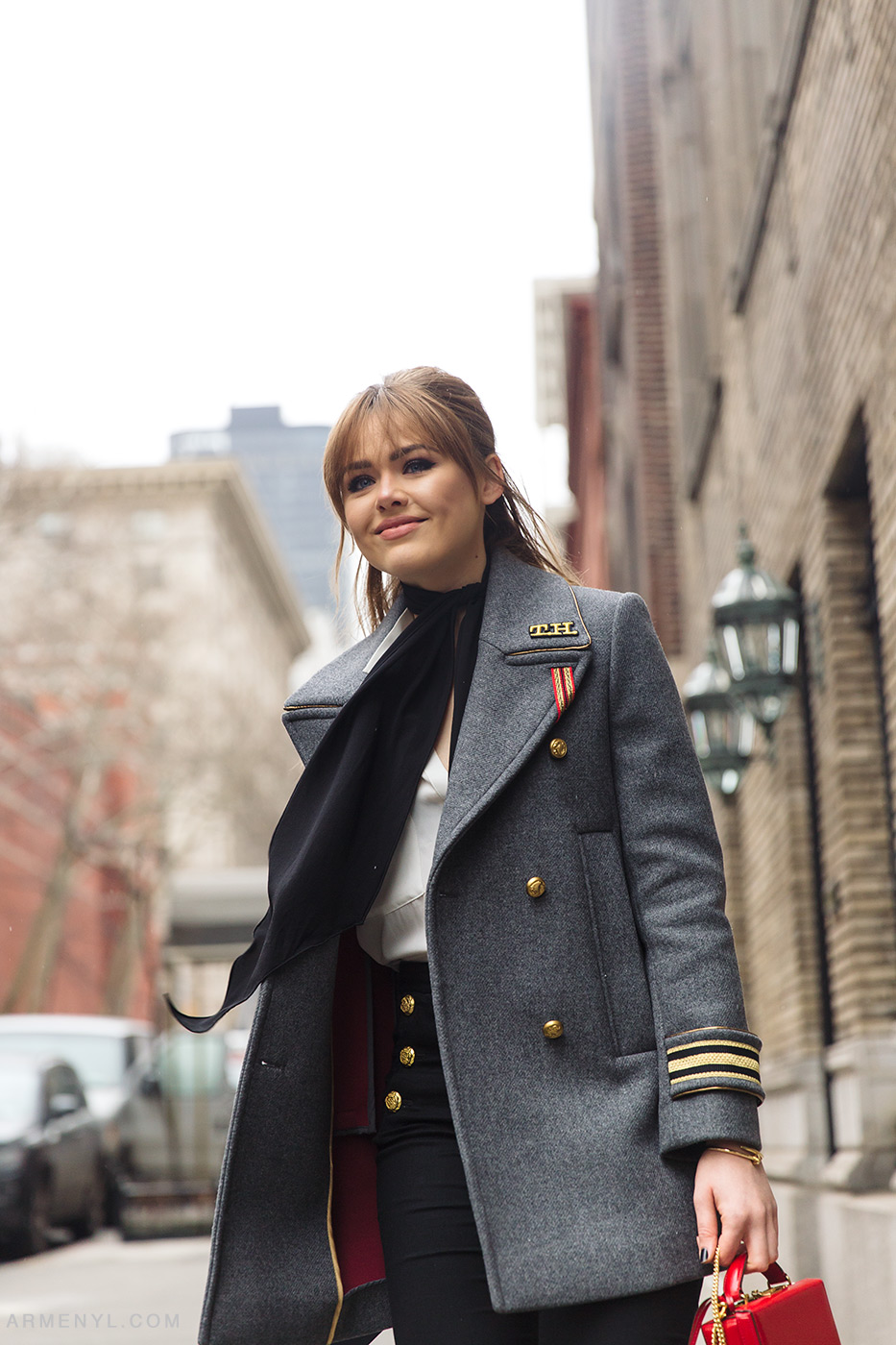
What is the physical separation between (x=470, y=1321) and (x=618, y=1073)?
353 millimetres

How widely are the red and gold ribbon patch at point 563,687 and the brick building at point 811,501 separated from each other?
3739 mm

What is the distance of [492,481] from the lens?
2693 mm

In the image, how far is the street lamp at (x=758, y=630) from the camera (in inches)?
320

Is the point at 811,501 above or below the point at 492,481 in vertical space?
above

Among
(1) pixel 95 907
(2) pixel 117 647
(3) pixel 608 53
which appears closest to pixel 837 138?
(3) pixel 608 53

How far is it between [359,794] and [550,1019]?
420mm

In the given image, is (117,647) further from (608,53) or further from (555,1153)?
(555,1153)

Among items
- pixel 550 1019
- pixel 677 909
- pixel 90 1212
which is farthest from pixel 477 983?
pixel 90 1212

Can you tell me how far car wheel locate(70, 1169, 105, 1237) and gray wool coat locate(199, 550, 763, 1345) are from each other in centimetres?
1137

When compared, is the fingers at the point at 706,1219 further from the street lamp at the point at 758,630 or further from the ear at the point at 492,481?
the street lamp at the point at 758,630

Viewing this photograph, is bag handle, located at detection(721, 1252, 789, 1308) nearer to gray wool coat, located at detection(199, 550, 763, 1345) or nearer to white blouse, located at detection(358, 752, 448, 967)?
gray wool coat, located at detection(199, 550, 763, 1345)

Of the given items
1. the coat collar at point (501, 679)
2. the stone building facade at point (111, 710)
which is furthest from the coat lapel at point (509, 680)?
the stone building facade at point (111, 710)

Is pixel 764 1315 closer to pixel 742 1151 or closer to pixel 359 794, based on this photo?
pixel 742 1151

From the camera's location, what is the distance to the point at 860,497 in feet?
25.3
